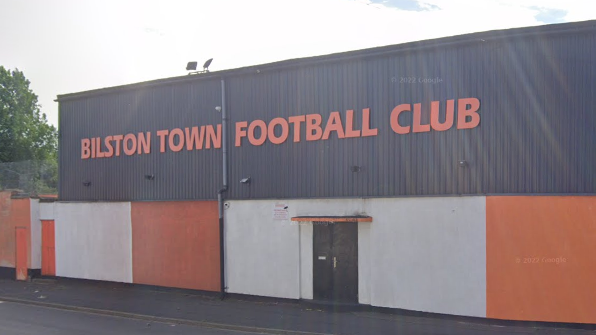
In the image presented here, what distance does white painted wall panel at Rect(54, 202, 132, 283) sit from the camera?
1953 cm

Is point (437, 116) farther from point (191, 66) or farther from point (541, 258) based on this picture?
point (191, 66)

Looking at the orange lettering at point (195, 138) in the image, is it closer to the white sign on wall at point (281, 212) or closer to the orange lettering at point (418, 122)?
the white sign on wall at point (281, 212)

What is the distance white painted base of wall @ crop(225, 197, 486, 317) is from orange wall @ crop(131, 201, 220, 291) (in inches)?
31.0

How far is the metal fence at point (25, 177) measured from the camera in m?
23.6

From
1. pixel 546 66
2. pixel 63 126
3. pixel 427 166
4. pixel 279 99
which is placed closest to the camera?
pixel 546 66

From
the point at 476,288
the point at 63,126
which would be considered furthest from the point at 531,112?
the point at 63,126

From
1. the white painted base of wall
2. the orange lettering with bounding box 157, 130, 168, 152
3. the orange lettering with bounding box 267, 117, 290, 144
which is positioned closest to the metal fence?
the orange lettering with bounding box 157, 130, 168, 152

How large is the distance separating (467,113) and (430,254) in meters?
3.63

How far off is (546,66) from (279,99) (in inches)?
290

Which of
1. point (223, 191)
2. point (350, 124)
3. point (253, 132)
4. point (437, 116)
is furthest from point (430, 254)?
point (223, 191)

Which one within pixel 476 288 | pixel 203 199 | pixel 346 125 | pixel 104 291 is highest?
pixel 346 125

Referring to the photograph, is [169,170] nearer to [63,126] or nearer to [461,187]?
[63,126]

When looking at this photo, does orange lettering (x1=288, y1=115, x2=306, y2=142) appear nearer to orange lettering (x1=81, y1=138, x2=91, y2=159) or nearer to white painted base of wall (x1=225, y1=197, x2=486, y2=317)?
white painted base of wall (x1=225, y1=197, x2=486, y2=317)

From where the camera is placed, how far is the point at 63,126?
71.4 ft
